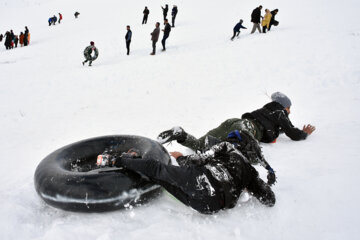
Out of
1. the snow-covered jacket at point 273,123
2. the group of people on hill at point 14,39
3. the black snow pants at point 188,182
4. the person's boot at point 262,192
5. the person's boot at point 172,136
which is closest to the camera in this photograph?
the black snow pants at point 188,182

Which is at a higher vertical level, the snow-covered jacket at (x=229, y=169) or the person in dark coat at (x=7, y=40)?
the person in dark coat at (x=7, y=40)

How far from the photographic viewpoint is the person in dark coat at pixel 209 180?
6.73 ft

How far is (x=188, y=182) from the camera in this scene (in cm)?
210

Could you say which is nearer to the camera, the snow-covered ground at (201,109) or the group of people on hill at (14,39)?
the snow-covered ground at (201,109)

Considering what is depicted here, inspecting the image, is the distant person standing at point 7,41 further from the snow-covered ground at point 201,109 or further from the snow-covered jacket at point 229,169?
the snow-covered jacket at point 229,169

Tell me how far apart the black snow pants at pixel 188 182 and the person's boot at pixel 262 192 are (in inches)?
15.2

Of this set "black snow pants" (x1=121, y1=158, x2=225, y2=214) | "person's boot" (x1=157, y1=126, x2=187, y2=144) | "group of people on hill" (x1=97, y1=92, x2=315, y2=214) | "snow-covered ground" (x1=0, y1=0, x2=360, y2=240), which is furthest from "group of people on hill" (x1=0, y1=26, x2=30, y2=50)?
"black snow pants" (x1=121, y1=158, x2=225, y2=214)

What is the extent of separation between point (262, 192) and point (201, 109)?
352 cm

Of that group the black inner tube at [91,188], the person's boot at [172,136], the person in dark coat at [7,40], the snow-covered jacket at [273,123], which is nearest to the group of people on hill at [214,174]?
the black inner tube at [91,188]

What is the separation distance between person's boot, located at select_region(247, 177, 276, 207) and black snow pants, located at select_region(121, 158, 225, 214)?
0.39m

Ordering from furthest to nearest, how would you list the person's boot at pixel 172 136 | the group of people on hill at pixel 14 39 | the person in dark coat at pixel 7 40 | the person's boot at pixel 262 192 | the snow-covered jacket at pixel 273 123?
the group of people on hill at pixel 14 39, the person in dark coat at pixel 7 40, the snow-covered jacket at pixel 273 123, the person's boot at pixel 172 136, the person's boot at pixel 262 192

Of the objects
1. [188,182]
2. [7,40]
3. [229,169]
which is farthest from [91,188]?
[7,40]

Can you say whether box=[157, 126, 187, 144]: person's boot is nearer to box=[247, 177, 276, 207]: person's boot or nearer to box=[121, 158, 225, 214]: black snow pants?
box=[121, 158, 225, 214]: black snow pants

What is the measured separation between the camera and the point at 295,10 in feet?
51.7
